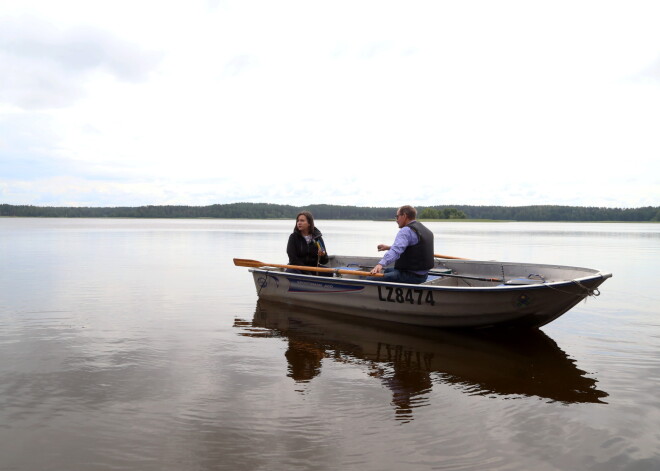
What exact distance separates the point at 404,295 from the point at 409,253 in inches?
28.5

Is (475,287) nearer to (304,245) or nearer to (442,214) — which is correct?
(304,245)

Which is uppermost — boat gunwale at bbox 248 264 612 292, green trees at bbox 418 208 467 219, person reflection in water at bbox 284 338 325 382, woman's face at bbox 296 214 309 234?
green trees at bbox 418 208 467 219

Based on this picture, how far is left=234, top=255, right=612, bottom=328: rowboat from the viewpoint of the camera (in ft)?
25.1

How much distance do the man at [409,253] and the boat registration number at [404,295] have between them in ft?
0.85

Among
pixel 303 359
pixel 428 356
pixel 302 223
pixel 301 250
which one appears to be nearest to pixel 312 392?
pixel 303 359

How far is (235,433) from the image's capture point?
15.0ft

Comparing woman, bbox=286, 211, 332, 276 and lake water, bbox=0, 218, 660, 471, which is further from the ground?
woman, bbox=286, 211, 332, 276

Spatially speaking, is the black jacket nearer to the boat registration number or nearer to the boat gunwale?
the boat gunwale

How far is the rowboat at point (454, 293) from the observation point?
765cm

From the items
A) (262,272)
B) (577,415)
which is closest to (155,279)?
(262,272)

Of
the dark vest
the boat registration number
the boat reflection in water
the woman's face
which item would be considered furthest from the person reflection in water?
the woman's face

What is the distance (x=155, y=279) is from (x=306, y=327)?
7.27 meters

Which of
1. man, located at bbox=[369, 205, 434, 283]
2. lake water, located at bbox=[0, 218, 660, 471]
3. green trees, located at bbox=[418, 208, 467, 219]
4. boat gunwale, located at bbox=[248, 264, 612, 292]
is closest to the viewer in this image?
lake water, located at bbox=[0, 218, 660, 471]

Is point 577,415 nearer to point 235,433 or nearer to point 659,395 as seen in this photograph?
point 659,395
